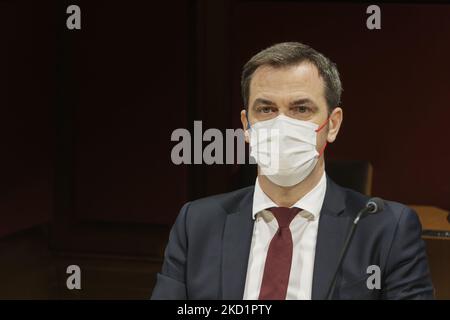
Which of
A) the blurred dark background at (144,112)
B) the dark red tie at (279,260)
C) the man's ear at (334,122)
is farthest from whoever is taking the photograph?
the blurred dark background at (144,112)

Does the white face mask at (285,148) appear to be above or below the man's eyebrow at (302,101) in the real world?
below

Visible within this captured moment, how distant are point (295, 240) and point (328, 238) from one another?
2.7 inches

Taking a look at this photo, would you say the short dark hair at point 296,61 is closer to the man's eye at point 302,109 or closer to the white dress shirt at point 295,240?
the man's eye at point 302,109

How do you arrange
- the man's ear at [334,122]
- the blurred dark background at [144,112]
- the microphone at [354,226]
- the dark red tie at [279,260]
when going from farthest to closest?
the blurred dark background at [144,112] < the man's ear at [334,122] < the dark red tie at [279,260] < the microphone at [354,226]

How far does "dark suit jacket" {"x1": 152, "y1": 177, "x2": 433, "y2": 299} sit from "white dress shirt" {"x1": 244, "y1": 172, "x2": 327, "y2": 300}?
0.02 m

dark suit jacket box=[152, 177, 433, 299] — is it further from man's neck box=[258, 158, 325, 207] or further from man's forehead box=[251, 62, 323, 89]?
man's forehead box=[251, 62, 323, 89]

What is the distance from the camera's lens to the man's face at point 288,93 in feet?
4.93

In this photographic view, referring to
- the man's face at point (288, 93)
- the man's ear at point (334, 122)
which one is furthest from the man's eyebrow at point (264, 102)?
the man's ear at point (334, 122)

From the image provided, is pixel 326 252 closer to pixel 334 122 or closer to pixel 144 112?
pixel 334 122

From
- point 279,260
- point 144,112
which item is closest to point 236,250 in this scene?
point 279,260

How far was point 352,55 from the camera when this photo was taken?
10.9 feet

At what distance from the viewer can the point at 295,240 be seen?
1.52 meters

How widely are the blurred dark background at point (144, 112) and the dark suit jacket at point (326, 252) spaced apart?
176 cm

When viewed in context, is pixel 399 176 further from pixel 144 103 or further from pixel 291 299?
pixel 291 299
